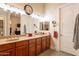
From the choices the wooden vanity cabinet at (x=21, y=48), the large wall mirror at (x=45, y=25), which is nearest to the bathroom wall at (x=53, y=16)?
the large wall mirror at (x=45, y=25)

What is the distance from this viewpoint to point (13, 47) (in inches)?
92.9

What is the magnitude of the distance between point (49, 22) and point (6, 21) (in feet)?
6.48

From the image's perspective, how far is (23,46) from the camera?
269 centimetres

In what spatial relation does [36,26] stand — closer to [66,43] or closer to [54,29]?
[54,29]

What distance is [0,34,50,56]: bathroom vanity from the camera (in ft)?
7.13

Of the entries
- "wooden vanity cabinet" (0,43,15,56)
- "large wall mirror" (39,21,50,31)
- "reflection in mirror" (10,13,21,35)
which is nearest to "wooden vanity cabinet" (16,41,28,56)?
"wooden vanity cabinet" (0,43,15,56)

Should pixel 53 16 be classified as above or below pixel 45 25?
above

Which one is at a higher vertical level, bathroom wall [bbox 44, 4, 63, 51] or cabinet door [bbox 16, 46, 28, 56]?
bathroom wall [bbox 44, 4, 63, 51]

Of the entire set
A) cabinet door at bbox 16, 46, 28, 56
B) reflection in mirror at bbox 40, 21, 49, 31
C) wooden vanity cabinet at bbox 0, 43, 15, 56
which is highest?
reflection in mirror at bbox 40, 21, 49, 31

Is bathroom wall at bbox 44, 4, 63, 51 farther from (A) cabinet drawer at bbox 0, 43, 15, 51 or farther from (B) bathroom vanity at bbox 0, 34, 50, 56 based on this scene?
(A) cabinet drawer at bbox 0, 43, 15, 51

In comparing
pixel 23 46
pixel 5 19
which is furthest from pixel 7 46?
pixel 5 19

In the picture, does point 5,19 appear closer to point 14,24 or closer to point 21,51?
point 14,24

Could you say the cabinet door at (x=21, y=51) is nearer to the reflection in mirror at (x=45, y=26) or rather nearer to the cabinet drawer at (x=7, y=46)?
the cabinet drawer at (x=7, y=46)

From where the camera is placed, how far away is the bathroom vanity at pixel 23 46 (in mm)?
2173
